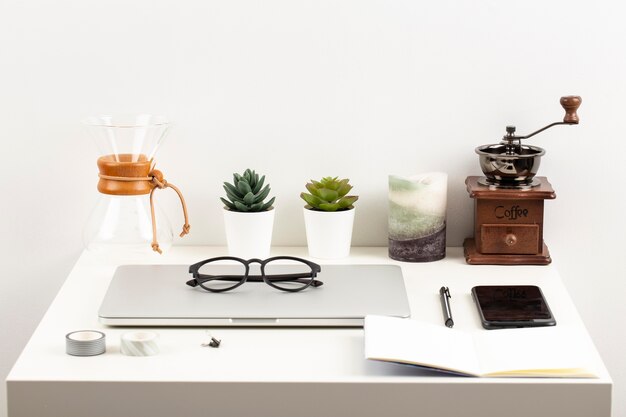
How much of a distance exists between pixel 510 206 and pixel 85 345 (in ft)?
2.41

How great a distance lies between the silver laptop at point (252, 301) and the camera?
1.25 m

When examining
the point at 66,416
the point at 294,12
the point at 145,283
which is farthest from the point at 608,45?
the point at 66,416

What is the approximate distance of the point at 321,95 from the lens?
159 cm

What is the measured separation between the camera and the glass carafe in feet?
4.92

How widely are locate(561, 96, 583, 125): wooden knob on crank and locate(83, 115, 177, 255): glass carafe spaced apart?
0.66 m

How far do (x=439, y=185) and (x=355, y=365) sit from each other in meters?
0.49

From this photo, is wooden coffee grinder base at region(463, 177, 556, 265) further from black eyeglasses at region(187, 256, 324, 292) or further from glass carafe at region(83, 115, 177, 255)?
glass carafe at region(83, 115, 177, 255)

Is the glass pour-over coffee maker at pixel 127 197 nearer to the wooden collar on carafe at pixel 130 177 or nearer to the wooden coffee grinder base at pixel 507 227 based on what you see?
the wooden collar on carafe at pixel 130 177

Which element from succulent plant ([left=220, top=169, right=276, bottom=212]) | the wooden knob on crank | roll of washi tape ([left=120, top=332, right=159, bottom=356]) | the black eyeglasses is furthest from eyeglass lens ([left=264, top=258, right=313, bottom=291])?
the wooden knob on crank

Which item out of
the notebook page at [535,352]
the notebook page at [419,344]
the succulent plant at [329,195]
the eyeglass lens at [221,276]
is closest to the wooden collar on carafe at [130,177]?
the eyeglass lens at [221,276]

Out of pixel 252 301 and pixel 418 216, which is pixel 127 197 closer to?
pixel 252 301

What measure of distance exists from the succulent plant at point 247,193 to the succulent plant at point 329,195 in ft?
0.22

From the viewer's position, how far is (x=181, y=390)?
107 cm

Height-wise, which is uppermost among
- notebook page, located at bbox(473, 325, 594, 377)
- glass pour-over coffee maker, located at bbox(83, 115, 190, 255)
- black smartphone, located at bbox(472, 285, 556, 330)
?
glass pour-over coffee maker, located at bbox(83, 115, 190, 255)
